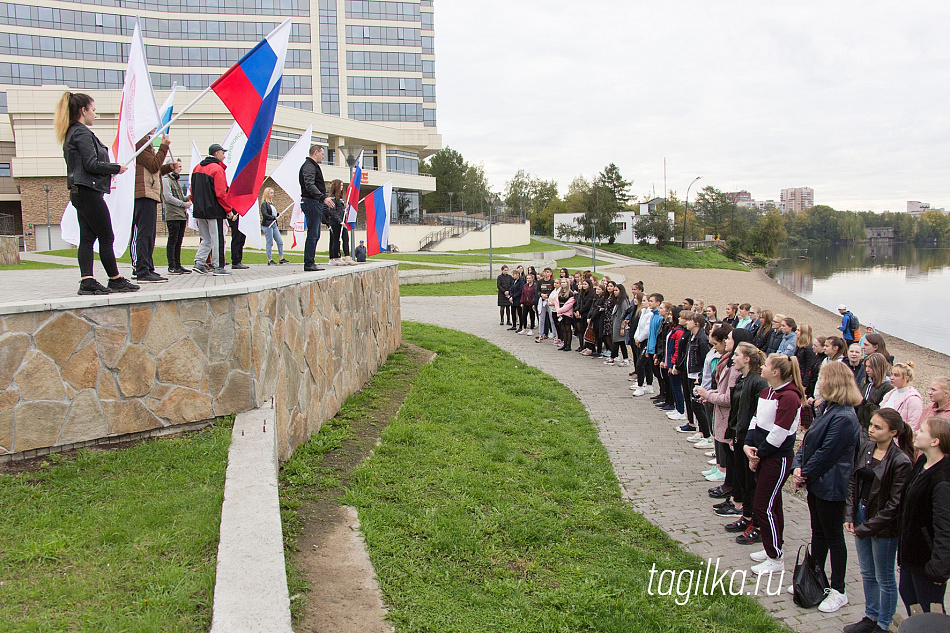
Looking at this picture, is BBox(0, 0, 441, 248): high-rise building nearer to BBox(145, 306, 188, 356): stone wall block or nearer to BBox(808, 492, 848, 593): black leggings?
BBox(145, 306, 188, 356): stone wall block

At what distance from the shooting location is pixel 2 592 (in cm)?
328

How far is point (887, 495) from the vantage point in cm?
453

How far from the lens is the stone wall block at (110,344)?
16.5 feet

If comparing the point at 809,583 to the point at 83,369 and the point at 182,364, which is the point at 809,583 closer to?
the point at 182,364

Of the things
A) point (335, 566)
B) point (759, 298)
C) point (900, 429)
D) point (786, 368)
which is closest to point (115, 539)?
point (335, 566)

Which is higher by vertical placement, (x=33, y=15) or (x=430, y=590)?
(x=33, y=15)

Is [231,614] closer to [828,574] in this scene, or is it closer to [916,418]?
[828,574]

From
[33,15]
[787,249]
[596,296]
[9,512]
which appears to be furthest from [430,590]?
[787,249]

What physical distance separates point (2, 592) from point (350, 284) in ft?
18.9

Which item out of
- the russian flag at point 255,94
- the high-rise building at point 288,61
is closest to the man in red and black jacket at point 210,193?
the russian flag at point 255,94

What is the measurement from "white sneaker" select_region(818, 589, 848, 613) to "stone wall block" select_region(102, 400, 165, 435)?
5427 millimetres

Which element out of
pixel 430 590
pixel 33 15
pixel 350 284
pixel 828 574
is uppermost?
pixel 33 15

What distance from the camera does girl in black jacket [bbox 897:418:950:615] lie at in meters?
4.08

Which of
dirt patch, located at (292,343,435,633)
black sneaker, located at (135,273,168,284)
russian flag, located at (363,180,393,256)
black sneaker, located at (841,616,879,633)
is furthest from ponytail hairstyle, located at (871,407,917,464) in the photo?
russian flag, located at (363,180,393,256)
